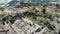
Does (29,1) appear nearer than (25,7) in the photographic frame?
No

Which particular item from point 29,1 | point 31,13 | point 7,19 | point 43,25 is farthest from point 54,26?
point 29,1

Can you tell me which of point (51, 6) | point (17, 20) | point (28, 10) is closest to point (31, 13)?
point (28, 10)

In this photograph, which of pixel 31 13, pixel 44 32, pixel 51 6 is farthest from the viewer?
pixel 51 6

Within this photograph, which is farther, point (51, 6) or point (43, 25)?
point (51, 6)

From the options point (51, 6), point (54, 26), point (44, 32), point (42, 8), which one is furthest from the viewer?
point (51, 6)

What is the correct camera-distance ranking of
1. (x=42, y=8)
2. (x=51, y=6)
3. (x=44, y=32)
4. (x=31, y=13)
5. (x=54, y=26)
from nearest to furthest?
1. (x=44, y=32)
2. (x=54, y=26)
3. (x=31, y=13)
4. (x=42, y=8)
5. (x=51, y=6)

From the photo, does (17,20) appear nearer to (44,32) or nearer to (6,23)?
(6,23)

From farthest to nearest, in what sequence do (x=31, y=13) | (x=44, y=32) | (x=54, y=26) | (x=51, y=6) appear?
(x=51, y=6), (x=31, y=13), (x=54, y=26), (x=44, y=32)

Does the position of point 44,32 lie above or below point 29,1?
below

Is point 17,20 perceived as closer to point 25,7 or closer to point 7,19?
point 7,19
